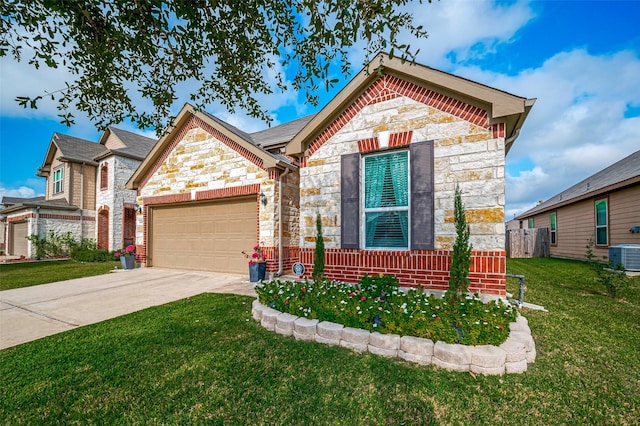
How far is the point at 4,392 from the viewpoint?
270cm

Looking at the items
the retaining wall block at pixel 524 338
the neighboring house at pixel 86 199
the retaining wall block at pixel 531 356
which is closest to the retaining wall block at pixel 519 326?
the retaining wall block at pixel 524 338

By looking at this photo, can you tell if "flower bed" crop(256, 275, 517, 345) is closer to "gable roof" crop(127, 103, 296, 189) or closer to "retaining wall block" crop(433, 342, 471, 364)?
"retaining wall block" crop(433, 342, 471, 364)

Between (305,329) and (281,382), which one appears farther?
(305,329)

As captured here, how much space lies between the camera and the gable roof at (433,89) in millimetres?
4578

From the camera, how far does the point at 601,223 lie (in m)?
11.5

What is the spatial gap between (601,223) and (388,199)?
12072 millimetres

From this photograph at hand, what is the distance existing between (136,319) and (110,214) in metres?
14.3

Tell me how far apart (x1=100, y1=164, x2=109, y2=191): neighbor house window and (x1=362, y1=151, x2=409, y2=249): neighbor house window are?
17023 mm

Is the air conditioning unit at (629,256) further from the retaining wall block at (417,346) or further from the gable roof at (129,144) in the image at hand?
the gable roof at (129,144)

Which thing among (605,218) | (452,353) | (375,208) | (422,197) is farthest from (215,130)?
(605,218)

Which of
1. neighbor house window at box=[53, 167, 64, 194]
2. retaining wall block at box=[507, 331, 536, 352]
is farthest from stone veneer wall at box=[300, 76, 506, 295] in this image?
neighbor house window at box=[53, 167, 64, 194]

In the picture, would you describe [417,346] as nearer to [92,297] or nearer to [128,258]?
[92,297]

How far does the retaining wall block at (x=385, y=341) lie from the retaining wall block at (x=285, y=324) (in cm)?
117

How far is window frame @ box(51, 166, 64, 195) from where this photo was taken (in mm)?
16953
